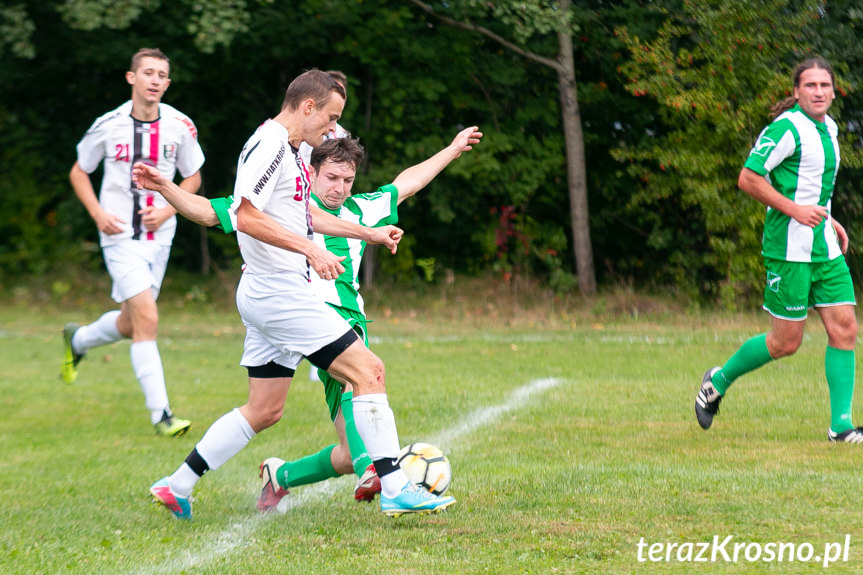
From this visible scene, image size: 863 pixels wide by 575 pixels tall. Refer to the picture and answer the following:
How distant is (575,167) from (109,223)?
9.11 metres

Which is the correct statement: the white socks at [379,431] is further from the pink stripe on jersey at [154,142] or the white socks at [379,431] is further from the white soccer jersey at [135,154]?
the pink stripe on jersey at [154,142]

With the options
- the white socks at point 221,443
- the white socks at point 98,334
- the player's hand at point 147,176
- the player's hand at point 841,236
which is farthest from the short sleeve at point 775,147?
the white socks at point 98,334

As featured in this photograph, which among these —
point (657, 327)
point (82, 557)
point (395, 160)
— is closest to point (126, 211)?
point (82, 557)

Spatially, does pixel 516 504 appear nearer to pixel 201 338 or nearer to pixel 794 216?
pixel 794 216

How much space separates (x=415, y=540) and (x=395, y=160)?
12261 millimetres

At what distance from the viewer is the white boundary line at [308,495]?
4.34m

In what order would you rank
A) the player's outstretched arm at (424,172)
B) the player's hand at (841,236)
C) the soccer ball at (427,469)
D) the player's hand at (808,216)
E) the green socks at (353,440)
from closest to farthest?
the soccer ball at (427,469), the green socks at (353,440), the player's outstretched arm at (424,172), the player's hand at (808,216), the player's hand at (841,236)

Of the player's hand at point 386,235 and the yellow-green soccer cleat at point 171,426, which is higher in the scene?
the player's hand at point 386,235

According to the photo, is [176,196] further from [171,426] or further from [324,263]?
[171,426]

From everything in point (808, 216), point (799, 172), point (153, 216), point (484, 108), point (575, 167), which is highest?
point (484, 108)

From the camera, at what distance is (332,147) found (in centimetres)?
511

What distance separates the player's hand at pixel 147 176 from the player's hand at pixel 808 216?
3.57 m

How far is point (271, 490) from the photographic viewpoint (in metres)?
5.23

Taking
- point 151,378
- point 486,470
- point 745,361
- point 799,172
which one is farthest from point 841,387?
point 151,378
